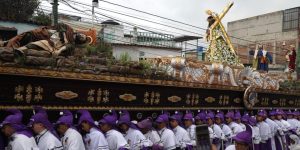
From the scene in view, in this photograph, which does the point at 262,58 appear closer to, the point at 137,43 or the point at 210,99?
the point at 210,99

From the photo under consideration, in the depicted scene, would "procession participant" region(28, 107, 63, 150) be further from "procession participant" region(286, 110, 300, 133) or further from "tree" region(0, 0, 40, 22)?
"procession participant" region(286, 110, 300, 133)

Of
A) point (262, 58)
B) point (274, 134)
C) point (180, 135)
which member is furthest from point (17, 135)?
point (262, 58)

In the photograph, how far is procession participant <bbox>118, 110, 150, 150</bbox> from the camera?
24.1ft

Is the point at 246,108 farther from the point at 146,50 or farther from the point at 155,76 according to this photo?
the point at 146,50

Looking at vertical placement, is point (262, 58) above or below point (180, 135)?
above

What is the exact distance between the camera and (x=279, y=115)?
12469 millimetres

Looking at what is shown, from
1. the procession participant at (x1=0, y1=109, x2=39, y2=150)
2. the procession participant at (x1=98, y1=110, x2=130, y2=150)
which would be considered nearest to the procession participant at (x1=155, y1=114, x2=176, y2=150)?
the procession participant at (x1=98, y1=110, x2=130, y2=150)

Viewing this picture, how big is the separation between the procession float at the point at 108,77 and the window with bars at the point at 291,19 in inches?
645

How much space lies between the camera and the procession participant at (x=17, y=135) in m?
5.31

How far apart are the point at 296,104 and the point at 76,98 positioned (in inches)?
443

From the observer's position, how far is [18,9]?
1449 centimetres

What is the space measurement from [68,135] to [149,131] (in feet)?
7.52

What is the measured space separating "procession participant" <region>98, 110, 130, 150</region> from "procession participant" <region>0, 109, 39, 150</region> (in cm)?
158

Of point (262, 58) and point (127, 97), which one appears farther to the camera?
point (262, 58)
